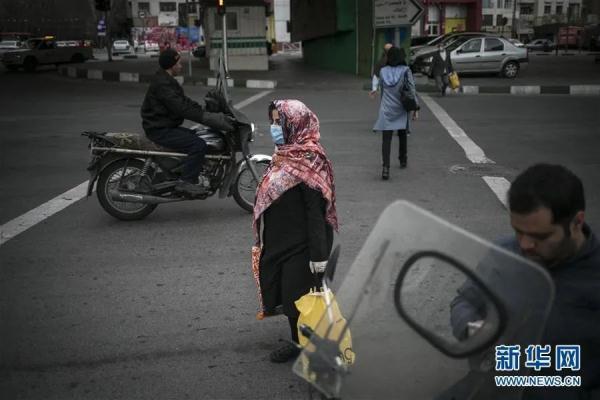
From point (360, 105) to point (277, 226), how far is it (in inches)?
503

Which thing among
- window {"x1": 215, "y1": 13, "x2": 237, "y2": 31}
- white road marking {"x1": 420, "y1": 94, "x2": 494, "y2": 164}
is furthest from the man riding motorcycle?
window {"x1": 215, "y1": 13, "x2": 237, "y2": 31}

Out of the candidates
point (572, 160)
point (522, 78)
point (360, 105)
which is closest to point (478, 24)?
point (522, 78)

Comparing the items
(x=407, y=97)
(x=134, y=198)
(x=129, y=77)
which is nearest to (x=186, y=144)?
(x=134, y=198)

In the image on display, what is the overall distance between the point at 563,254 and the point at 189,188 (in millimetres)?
4917

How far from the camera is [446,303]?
163 centimetres

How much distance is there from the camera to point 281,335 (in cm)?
391

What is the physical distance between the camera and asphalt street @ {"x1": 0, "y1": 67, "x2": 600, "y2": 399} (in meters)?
3.47

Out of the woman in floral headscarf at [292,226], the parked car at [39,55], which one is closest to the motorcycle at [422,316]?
the woman in floral headscarf at [292,226]

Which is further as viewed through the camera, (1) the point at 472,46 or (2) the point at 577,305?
(1) the point at 472,46

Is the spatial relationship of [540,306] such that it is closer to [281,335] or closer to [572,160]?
[281,335]

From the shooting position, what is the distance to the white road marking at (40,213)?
5996 mm

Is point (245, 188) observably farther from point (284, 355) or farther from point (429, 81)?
point (429, 81)

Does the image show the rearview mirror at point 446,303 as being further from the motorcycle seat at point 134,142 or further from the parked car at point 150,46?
the parked car at point 150,46

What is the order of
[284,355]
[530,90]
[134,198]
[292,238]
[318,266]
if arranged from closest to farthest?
[318,266] → [292,238] → [284,355] → [134,198] → [530,90]
